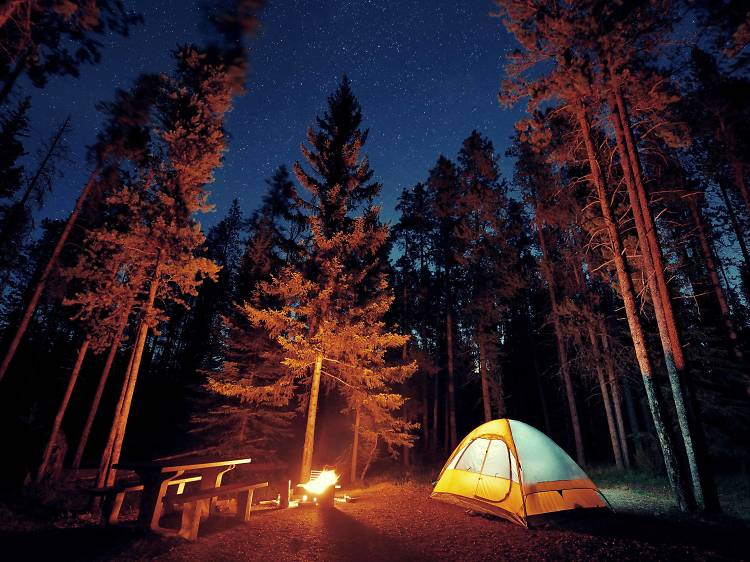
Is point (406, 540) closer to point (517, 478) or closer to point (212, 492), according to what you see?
point (517, 478)

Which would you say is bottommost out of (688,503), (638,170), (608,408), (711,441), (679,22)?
(688,503)

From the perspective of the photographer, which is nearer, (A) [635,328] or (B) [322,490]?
(B) [322,490]

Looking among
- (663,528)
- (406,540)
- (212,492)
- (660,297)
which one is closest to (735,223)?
(660,297)

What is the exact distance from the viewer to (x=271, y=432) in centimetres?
1603

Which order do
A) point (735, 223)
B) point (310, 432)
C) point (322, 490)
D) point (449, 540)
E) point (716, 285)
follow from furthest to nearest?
point (735, 223) → point (716, 285) → point (310, 432) → point (322, 490) → point (449, 540)

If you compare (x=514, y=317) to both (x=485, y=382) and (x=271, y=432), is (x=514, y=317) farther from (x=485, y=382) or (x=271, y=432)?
(x=271, y=432)

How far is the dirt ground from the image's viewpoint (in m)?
5.25

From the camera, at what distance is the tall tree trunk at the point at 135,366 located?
11023mm

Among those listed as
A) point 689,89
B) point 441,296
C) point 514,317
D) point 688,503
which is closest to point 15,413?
point 441,296

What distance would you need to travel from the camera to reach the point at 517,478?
24.2 feet

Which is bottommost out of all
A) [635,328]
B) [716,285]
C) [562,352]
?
[635,328]

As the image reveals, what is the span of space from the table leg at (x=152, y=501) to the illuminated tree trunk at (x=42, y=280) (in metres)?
11.6

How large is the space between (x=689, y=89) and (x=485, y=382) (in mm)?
15961

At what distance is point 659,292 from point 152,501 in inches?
484
